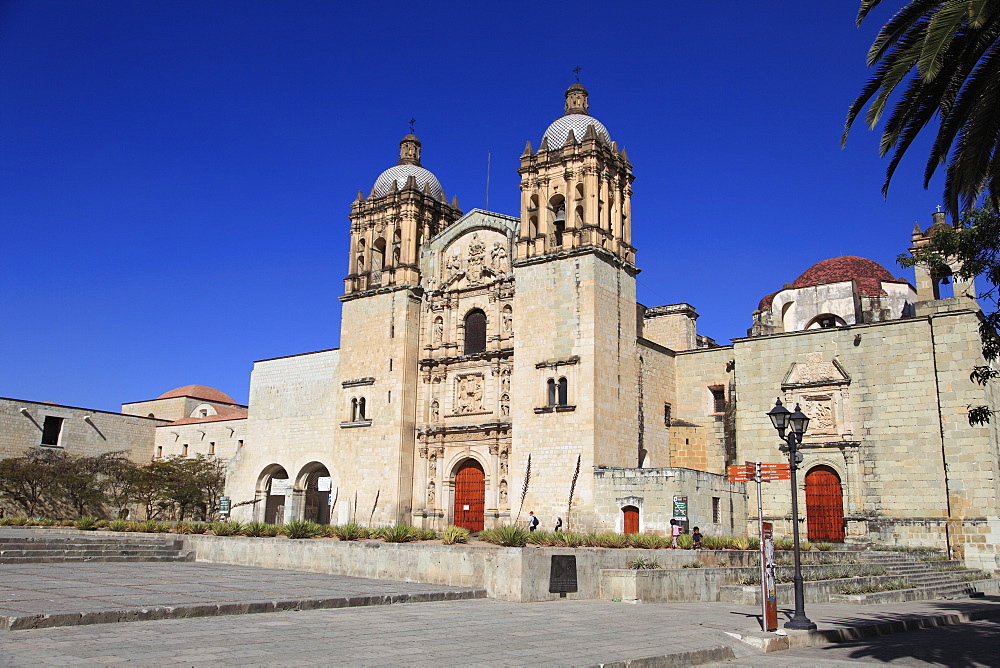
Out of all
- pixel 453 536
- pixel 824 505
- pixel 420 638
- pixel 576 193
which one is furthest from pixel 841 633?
pixel 576 193

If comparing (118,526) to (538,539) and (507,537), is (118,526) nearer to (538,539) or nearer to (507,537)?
(507,537)

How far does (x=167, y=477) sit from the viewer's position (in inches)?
1624

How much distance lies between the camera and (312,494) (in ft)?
123

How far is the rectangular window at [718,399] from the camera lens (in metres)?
33.7

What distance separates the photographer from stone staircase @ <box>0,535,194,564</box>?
18163mm

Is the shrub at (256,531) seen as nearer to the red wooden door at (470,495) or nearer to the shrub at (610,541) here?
the shrub at (610,541)

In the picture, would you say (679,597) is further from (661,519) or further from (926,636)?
(661,519)

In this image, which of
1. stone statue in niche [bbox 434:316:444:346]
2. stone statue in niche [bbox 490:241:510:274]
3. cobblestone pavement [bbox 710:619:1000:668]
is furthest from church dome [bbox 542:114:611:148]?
cobblestone pavement [bbox 710:619:1000:668]

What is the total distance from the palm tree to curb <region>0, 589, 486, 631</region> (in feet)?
32.0

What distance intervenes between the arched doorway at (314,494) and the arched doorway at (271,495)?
5.02 feet

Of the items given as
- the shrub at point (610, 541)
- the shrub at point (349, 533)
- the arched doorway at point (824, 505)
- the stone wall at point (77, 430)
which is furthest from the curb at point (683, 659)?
the stone wall at point (77, 430)

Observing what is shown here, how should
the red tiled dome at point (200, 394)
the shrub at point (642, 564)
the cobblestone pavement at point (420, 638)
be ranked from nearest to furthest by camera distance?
the cobblestone pavement at point (420, 638) < the shrub at point (642, 564) < the red tiled dome at point (200, 394)

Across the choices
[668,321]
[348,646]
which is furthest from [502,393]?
[348,646]

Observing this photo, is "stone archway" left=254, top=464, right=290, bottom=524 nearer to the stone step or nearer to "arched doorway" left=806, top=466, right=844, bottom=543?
the stone step
